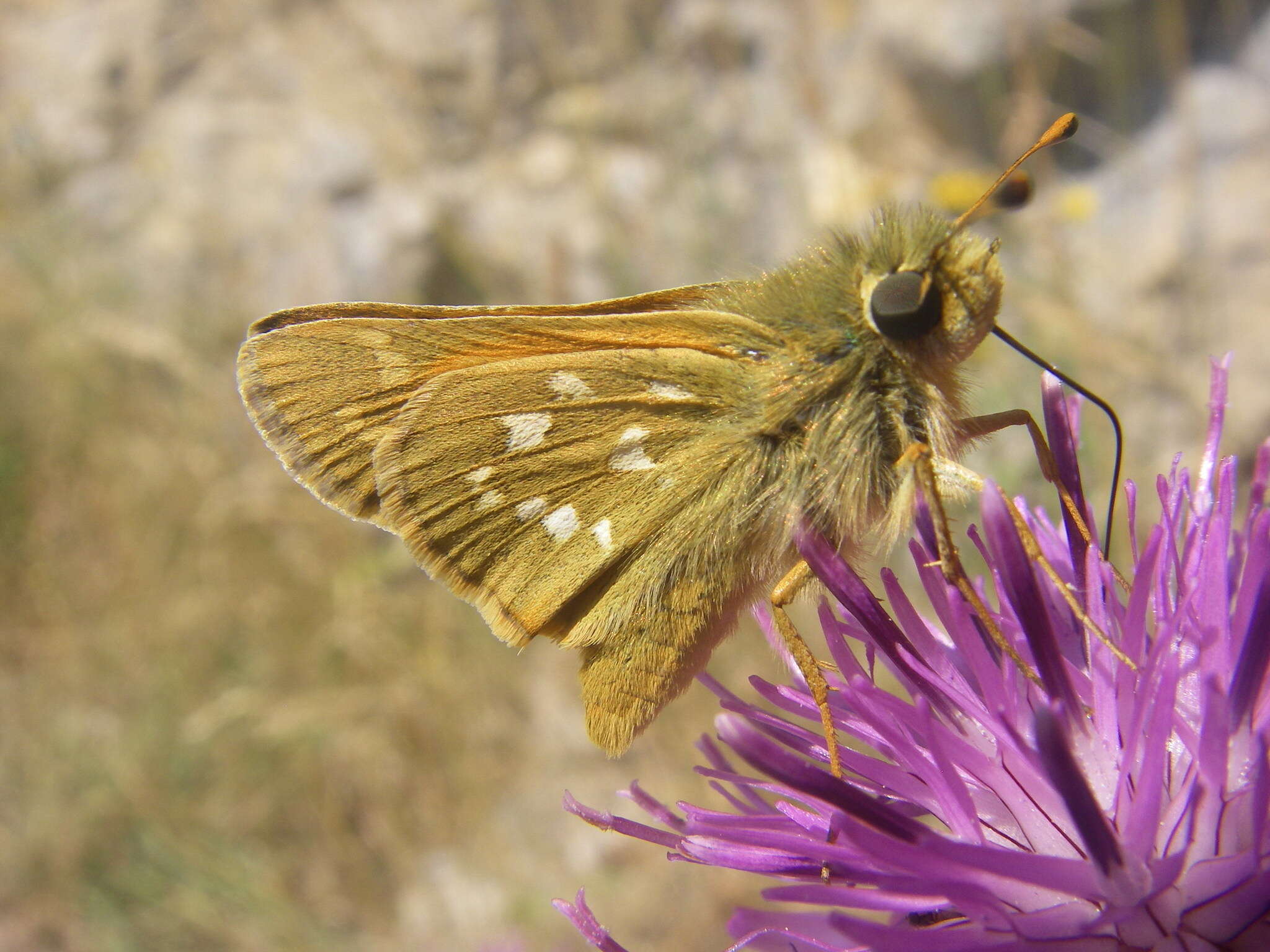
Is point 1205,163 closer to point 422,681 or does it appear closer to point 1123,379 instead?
point 1123,379

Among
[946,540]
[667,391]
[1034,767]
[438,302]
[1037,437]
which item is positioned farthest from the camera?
[438,302]

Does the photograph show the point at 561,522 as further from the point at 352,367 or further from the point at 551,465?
the point at 352,367

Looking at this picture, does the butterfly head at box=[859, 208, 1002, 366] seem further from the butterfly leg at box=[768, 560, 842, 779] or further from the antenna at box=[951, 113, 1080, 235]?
the butterfly leg at box=[768, 560, 842, 779]

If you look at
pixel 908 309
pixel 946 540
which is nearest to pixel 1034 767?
pixel 946 540

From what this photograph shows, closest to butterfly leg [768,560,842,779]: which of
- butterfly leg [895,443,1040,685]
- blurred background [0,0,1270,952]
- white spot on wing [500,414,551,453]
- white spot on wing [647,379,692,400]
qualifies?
butterfly leg [895,443,1040,685]

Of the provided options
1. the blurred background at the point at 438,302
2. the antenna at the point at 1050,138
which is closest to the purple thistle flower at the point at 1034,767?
the antenna at the point at 1050,138

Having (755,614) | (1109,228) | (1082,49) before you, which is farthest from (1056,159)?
(755,614)

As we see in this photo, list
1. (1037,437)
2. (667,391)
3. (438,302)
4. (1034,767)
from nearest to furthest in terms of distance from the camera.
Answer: (1034,767) → (1037,437) → (667,391) → (438,302)
